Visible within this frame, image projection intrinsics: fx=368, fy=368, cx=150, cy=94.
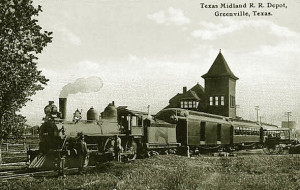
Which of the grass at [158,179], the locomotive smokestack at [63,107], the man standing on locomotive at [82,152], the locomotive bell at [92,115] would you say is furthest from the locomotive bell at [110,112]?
the grass at [158,179]

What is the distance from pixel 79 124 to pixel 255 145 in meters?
23.2

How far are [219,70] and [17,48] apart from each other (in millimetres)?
33968

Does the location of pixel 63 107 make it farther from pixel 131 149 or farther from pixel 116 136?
pixel 131 149

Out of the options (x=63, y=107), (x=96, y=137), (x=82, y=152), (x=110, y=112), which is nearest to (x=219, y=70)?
(x=110, y=112)

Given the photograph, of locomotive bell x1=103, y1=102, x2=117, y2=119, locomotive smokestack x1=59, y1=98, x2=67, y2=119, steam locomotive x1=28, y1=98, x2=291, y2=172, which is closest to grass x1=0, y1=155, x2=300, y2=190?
steam locomotive x1=28, y1=98, x2=291, y2=172

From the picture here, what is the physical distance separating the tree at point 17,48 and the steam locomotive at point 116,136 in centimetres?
213

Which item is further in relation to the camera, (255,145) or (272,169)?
(255,145)

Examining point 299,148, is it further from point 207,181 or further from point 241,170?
point 207,181

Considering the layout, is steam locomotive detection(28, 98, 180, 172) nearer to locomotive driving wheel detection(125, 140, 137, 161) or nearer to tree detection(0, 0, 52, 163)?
locomotive driving wheel detection(125, 140, 137, 161)

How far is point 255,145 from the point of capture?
33.8 metres

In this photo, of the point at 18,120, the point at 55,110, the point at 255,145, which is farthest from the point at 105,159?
the point at 255,145

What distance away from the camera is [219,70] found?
151 feet

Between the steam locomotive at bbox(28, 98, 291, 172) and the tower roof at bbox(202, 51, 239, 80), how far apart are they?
2196 cm

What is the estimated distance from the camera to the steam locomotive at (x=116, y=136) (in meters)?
13.3
